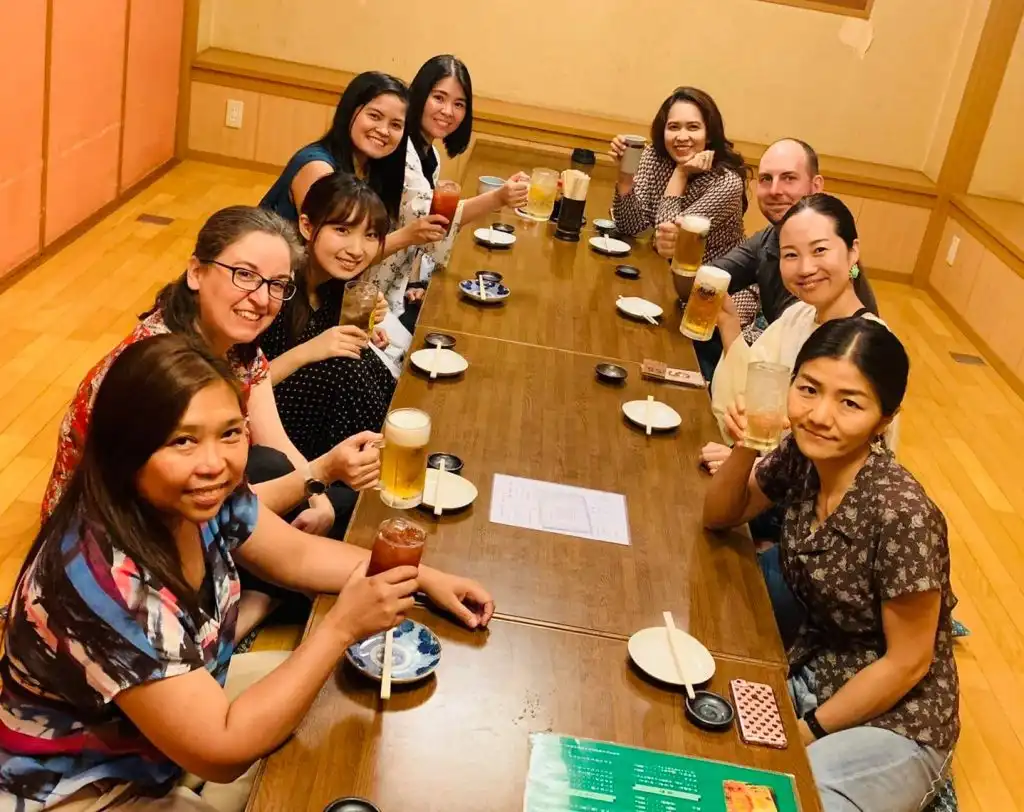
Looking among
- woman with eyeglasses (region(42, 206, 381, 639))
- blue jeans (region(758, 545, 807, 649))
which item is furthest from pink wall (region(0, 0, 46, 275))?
blue jeans (region(758, 545, 807, 649))

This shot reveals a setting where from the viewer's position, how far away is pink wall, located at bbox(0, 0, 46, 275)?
13.5 ft

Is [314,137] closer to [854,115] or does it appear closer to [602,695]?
[854,115]

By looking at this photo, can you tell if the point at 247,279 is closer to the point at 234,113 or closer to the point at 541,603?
the point at 541,603

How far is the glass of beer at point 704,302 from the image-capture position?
316 cm

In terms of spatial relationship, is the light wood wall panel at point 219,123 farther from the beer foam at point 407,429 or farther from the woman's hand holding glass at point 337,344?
the beer foam at point 407,429

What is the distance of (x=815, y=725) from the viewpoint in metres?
2.05

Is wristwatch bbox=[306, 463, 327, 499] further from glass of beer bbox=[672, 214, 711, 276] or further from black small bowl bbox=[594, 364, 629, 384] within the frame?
glass of beer bbox=[672, 214, 711, 276]

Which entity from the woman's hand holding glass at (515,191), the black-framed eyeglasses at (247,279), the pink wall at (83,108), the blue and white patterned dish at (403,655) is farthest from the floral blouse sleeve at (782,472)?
the pink wall at (83,108)

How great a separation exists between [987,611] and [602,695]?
2248mm

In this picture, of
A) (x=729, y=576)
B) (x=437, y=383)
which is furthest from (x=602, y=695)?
(x=437, y=383)

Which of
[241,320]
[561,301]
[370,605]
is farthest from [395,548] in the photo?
[561,301]

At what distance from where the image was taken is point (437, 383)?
260 centimetres

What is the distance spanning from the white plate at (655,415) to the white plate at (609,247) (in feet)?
4.57

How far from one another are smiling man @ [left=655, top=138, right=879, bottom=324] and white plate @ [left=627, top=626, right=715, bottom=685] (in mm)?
2016
